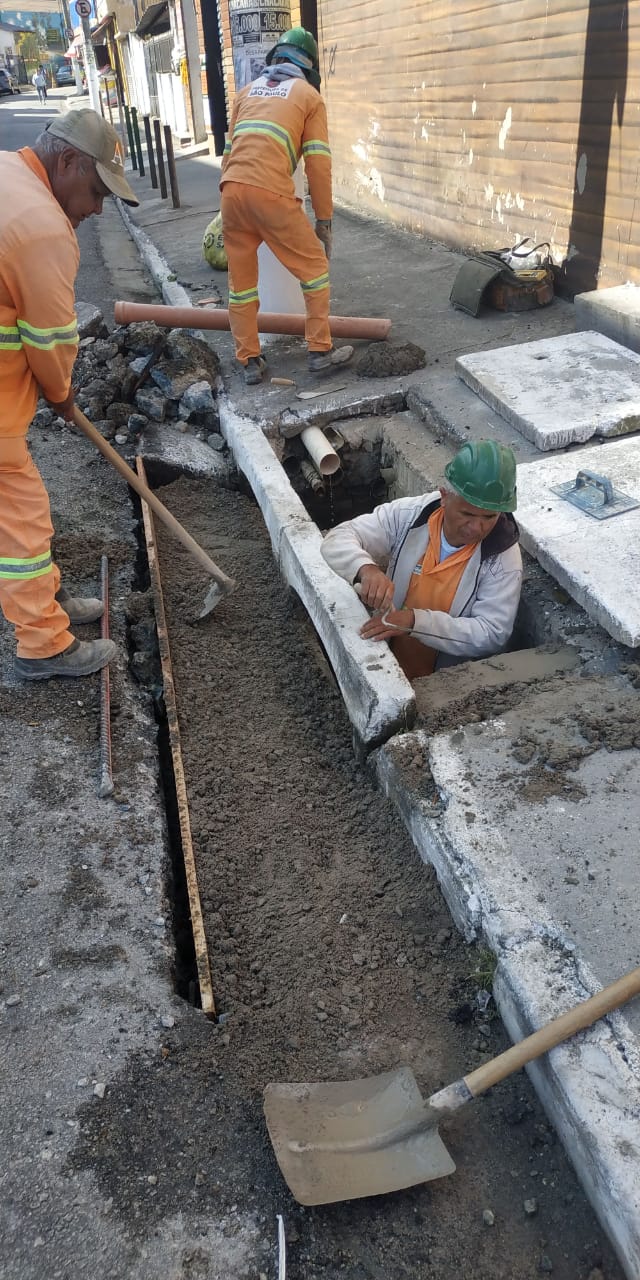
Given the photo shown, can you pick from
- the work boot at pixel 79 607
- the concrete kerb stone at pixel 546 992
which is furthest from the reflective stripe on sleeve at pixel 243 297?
the concrete kerb stone at pixel 546 992

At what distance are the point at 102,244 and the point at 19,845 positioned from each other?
10789 millimetres

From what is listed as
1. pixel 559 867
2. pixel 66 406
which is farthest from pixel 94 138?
pixel 559 867

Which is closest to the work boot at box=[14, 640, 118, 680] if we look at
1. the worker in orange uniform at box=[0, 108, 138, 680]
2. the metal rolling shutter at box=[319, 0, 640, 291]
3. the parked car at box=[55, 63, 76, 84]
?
the worker in orange uniform at box=[0, 108, 138, 680]

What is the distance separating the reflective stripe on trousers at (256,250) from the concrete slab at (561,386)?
106 centimetres

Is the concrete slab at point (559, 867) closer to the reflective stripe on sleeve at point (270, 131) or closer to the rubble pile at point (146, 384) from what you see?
the rubble pile at point (146, 384)

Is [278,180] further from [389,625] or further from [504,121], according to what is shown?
[389,625]

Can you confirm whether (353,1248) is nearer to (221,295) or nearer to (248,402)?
(248,402)

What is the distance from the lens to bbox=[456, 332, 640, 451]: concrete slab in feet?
13.5

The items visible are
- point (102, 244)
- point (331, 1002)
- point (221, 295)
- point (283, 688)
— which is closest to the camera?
point (331, 1002)

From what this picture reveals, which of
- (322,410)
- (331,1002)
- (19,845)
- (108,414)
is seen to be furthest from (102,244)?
(331,1002)

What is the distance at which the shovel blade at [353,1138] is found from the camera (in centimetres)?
182

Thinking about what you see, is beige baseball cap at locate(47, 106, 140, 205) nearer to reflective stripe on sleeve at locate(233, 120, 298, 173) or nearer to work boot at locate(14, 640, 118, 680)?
work boot at locate(14, 640, 118, 680)

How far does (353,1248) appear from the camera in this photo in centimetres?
180

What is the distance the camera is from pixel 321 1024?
7.36 ft
